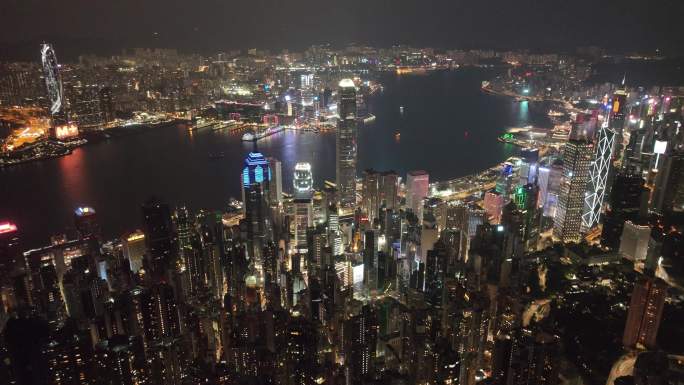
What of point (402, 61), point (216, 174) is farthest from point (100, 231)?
point (402, 61)

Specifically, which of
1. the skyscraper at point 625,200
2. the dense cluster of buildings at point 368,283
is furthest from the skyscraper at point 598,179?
the skyscraper at point 625,200

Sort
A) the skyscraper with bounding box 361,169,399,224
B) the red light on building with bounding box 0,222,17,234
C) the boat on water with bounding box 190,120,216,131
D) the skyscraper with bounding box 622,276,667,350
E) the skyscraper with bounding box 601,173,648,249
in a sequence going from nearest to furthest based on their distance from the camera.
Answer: the skyscraper with bounding box 622,276,667,350 < the red light on building with bounding box 0,222,17,234 < the skyscraper with bounding box 601,173,648,249 < the skyscraper with bounding box 361,169,399,224 < the boat on water with bounding box 190,120,216,131

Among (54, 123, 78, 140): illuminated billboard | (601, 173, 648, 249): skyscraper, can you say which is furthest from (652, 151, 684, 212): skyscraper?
(54, 123, 78, 140): illuminated billboard

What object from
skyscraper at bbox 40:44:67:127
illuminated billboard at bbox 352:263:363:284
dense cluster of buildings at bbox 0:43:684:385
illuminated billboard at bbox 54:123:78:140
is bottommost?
illuminated billboard at bbox 352:263:363:284

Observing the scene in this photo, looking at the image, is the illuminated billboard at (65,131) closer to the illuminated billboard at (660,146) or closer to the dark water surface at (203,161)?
the dark water surface at (203,161)

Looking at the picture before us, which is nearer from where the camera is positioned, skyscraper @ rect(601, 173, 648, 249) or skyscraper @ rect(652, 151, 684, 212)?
skyscraper @ rect(601, 173, 648, 249)

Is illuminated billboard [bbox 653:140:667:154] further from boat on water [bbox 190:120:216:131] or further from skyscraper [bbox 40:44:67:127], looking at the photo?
skyscraper [bbox 40:44:67:127]
